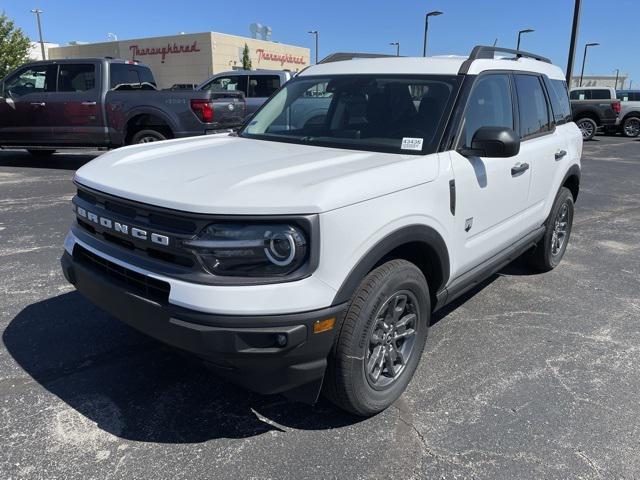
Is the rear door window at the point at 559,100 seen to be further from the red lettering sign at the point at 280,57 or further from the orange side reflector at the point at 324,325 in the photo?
the red lettering sign at the point at 280,57

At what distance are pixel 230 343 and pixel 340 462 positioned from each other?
82 cm

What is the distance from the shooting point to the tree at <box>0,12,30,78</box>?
2642cm

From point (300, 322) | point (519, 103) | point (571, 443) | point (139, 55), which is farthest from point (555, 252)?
point (139, 55)

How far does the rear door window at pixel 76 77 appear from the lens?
9906 mm

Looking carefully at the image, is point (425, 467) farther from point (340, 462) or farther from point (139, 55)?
point (139, 55)

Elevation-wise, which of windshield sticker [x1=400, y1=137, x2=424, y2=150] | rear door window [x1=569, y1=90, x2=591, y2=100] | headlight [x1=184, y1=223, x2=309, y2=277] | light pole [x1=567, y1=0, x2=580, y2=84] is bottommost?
headlight [x1=184, y1=223, x2=309, y2=277]

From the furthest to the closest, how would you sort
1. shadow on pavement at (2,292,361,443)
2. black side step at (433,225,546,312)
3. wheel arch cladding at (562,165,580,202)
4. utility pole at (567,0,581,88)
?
utility pole at (567,0,581,88)
wheel arch cladding at (562,165,580,202)
black side step at (433,225,546,312)
shadow on pavement at (2,292,361,443)

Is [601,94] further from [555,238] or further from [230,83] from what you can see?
[555,238]

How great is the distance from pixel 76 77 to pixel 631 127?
816 inches

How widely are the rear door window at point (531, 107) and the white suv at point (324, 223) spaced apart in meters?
0.04

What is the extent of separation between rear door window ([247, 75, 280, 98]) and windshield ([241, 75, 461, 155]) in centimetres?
882

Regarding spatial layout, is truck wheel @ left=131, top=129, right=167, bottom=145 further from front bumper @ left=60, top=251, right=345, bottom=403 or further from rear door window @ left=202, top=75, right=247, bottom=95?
front bumper @ left=60, top=251, right=345, bottom=403

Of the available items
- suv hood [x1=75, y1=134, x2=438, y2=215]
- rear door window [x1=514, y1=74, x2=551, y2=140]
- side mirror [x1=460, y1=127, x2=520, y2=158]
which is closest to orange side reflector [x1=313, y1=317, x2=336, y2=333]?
suv hood [x1=75, y1=134, x2=438, y2=215]

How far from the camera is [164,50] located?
50750 mm
